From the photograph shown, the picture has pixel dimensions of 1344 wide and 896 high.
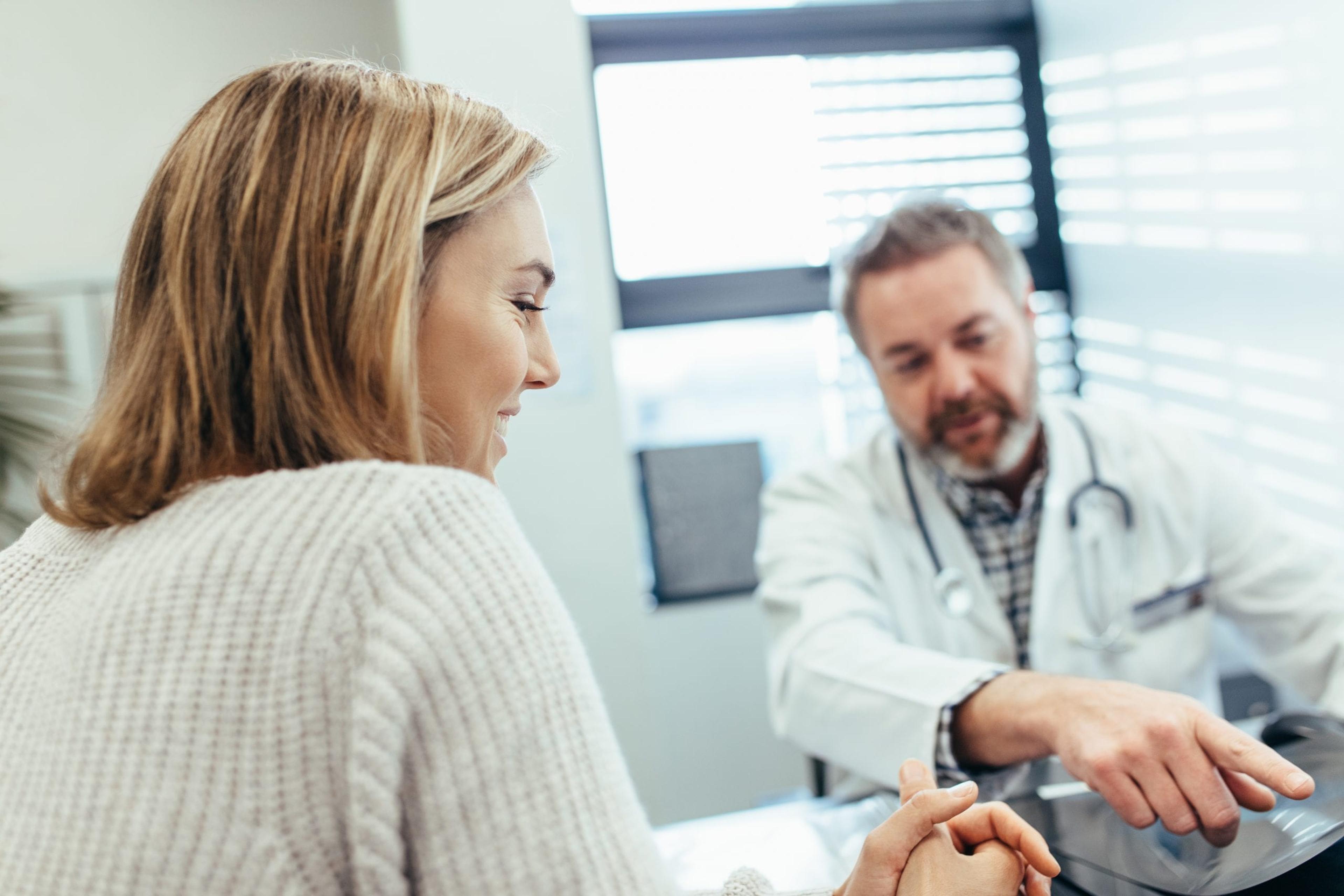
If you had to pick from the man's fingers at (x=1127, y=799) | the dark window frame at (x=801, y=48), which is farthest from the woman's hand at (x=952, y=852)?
the dark window frame at (x=801, y=48)

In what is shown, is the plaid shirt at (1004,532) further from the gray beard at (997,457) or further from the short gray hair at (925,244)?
the short gray hair at (925,244)

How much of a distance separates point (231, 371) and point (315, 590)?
0.60ft

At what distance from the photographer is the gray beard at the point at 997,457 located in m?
1.59

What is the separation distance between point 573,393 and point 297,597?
175 centimetres

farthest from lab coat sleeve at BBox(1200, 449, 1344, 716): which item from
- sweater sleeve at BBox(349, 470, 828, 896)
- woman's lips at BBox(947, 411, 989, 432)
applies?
sweater sleeve at BBox(349, 470, 828, 896)

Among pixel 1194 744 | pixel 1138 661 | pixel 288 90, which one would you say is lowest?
pixel 1138 661

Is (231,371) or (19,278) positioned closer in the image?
(231,371)

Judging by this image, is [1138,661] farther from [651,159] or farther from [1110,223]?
[651,159]

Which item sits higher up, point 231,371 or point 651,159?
point 651,159

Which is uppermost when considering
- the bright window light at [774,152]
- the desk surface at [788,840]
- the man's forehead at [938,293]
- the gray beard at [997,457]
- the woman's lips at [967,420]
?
the bright window light at [774,152]

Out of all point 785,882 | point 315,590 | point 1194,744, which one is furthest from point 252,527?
point 1194,744

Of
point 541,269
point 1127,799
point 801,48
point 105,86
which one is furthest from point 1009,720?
point 801,48

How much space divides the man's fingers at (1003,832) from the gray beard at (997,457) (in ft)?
3.01

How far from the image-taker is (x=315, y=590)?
49 cm
